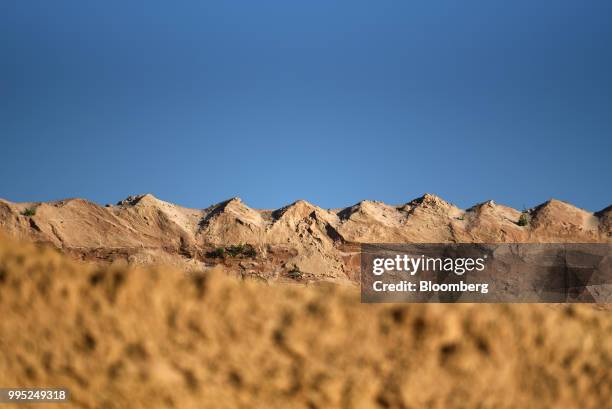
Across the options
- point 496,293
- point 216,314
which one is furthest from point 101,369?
point 496,293

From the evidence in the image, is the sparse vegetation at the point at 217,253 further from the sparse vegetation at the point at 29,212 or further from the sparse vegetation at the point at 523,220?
the sparse vegetation at the point at 523,220

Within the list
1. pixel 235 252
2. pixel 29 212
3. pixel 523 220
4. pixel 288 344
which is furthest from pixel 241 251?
pixel 288 344

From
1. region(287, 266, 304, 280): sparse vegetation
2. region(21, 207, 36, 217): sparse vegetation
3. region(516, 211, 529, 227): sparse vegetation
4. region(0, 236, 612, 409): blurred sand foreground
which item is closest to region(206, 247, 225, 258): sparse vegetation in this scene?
region(287, 266, 304, 280): sparse vegetation

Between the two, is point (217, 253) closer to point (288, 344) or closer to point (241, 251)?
point (241, 251)

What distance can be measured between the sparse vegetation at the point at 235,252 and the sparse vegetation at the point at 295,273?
1.50m

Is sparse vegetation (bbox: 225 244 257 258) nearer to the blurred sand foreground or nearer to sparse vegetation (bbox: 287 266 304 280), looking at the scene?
sparse vegetation (bbox: 287 266 304 280)

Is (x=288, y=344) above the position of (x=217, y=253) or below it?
below

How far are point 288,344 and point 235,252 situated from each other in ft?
55.1

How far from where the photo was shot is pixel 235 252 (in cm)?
1830

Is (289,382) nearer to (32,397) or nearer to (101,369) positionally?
(101,369)

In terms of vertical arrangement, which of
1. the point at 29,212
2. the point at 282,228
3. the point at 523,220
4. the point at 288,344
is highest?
the point at 523,220

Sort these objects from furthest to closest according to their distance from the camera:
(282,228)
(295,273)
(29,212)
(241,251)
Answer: (282,228), (241,251), (29,212), (295,273)

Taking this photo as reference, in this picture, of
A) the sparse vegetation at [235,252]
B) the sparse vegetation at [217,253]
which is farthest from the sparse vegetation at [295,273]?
the sparse vegetation at [217,253]

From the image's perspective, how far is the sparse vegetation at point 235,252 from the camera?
1820cm
